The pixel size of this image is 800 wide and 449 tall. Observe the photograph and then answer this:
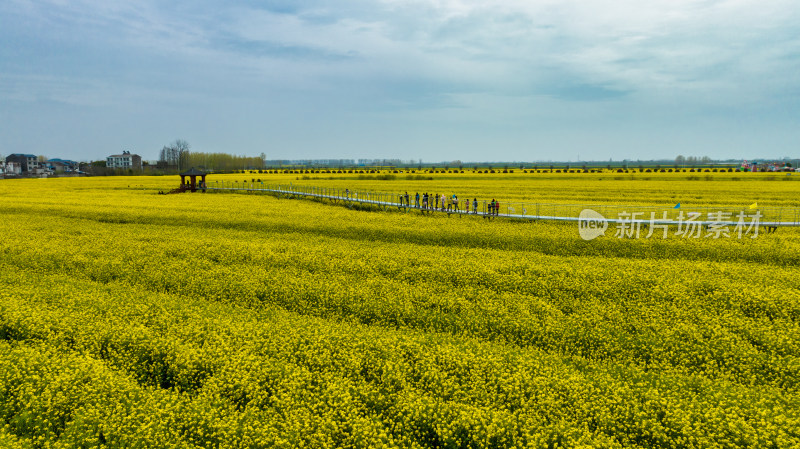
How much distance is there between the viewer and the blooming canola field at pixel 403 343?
40.5 ft

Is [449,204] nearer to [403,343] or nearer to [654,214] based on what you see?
[654,214]

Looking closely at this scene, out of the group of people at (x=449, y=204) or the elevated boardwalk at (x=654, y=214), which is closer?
the elevated boardwalk at (x=654, y=214)

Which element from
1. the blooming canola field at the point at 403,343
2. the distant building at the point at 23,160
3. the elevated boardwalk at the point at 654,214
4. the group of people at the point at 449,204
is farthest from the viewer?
the distant building at the point at 23,160

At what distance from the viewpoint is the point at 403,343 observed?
1689 centimetres

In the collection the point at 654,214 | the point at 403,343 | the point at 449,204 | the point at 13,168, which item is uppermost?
the point at 13,168

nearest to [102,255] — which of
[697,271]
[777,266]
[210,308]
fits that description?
[210,308]

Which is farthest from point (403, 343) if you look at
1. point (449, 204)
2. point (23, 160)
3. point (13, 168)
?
point (23, 160)

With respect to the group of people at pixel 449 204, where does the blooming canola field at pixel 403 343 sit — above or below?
below

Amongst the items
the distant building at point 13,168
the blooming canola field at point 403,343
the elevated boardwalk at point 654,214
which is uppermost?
the distant building at point 13,168

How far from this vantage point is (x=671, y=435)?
40.2 feet

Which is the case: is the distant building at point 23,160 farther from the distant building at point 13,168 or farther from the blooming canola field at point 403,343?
the blooming canola field at point 403,343

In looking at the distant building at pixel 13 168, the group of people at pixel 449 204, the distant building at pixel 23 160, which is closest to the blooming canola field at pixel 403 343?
the group of people at pixel 449 204

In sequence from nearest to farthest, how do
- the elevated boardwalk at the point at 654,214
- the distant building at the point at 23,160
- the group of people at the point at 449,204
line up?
the elevated boardwalk at the point at 654,214, the group of people at the point at 449,204, the distant building at the point at 23,160

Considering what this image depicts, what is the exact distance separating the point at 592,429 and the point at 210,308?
51.5 feet
